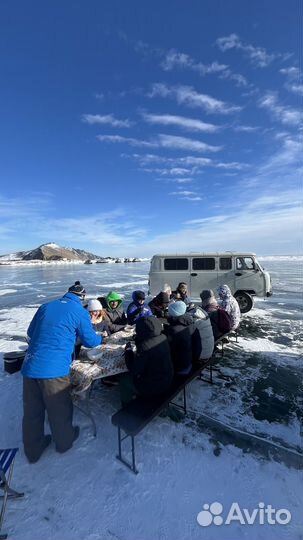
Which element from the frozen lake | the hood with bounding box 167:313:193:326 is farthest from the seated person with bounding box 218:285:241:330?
the hood with bounding box 167:313:193:326

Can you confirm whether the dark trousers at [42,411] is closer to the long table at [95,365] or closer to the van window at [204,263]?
the long table at [95,365]

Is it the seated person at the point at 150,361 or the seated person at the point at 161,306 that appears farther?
the seated person at the point at 161,306

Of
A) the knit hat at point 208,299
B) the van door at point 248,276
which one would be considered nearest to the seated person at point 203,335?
the knit hat at point 208,299

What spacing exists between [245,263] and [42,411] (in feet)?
29.0

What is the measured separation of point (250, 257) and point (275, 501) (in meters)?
→ 8.38

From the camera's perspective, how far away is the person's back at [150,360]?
2.97 meters

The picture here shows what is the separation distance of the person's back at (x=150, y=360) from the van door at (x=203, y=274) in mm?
7446

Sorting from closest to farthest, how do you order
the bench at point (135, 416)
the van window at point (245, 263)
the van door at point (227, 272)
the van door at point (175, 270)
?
1. the bench at point (135, 416)
2. the van window at point (245, 263)
3. the van door at point (227, 272)
4. the van door at point (175, 270)

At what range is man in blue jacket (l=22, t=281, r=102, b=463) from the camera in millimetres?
2820

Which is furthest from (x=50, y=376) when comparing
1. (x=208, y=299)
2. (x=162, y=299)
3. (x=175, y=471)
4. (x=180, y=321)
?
(x=162, y=299)

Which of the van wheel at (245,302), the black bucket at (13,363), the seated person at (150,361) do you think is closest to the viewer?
the seated person at (150,361)

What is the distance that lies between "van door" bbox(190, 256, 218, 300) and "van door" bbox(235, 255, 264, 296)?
0.85 metres

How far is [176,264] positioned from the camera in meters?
10.5

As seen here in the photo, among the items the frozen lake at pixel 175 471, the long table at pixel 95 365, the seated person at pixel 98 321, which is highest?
the seated person at pixel 98 321
